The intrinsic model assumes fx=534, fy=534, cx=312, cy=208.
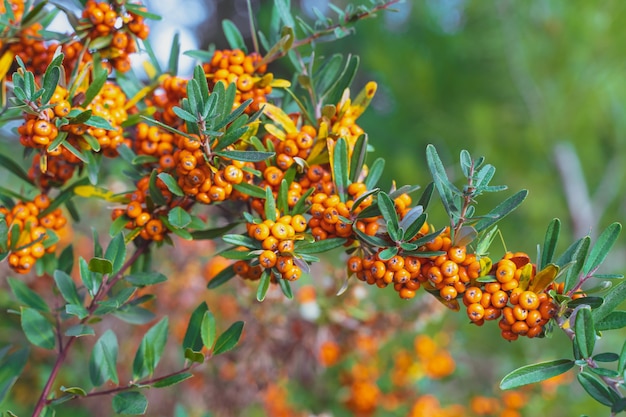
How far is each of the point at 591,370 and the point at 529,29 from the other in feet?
7.34

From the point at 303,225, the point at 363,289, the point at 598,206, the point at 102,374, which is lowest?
the point at 598,206

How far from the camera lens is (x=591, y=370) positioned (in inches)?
14.4

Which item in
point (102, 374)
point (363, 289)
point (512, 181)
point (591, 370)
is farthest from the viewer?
point (512, 181)

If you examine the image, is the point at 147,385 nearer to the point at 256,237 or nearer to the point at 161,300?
the point at 256,237

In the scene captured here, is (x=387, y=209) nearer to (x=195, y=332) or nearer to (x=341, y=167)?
(x=341, y=167)

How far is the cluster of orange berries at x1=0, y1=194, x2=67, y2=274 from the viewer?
0.46 metres

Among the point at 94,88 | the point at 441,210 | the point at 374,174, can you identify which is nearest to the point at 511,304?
the point at 374,174

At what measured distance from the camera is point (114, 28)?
484mm

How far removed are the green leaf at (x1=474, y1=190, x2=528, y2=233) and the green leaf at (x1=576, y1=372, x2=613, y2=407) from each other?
12 centimetres

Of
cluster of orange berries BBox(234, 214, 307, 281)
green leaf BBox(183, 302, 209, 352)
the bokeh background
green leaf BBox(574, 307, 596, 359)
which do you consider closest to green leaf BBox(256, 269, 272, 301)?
cluster of orange berries BBox(234, 214, 307, 281)

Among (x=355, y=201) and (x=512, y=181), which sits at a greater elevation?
(x=355, y=201)

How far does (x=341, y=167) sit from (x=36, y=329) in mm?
319

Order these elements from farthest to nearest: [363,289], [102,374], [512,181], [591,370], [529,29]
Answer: [512,181] → [529,29] → [363,289] → [102,374] → [591,370]

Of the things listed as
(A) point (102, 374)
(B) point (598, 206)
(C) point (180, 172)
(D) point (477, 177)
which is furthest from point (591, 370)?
(B) point (598, 206)
